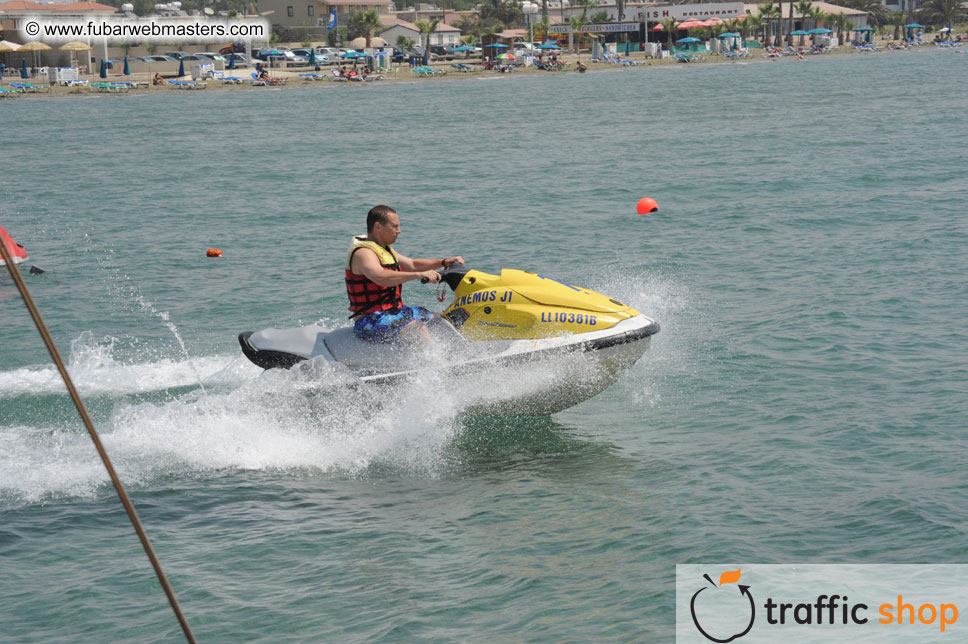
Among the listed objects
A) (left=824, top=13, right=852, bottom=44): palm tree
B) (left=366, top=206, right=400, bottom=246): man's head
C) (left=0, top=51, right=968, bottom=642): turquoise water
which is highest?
(left=824, top=13, right=852, bottom=44): palm tree

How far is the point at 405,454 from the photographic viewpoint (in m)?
8.61

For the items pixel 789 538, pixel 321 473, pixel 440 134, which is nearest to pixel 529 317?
pixel 321 473

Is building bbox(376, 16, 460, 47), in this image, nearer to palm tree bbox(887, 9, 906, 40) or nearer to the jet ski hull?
palm tree bbox(887, 9, 906, 40)

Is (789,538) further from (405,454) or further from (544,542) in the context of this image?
(405,454)

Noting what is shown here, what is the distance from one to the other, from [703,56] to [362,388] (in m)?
96.9

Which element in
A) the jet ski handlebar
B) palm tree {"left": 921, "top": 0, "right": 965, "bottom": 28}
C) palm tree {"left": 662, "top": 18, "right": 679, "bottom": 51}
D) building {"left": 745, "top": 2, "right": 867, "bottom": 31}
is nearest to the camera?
the jet ski handlebar

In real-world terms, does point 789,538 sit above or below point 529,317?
below

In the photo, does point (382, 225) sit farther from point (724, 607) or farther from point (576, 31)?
point (576, 31)

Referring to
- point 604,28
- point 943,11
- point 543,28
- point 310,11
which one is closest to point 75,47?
point 310,11

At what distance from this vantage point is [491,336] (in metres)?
8.53

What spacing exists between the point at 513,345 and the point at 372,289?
1.18 metres

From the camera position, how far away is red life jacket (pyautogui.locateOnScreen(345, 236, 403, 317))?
840cm

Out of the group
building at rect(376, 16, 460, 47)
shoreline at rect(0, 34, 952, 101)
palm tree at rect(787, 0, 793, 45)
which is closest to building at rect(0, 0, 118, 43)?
shoreline at rect(0, 34, 952, 101)

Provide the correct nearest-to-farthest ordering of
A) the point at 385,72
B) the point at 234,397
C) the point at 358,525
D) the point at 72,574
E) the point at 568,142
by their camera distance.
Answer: the point at 72,574
the point at 358,525
the point at 234,397
the point at 568,142
the point at 385,72
